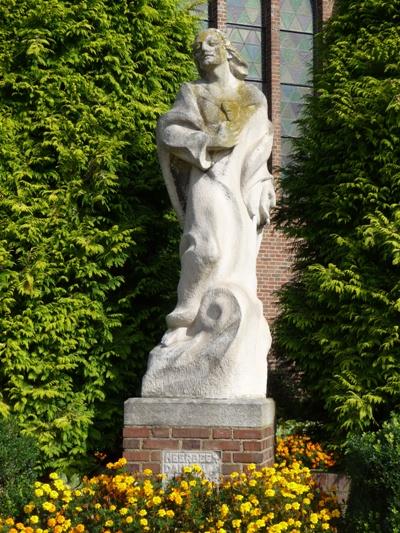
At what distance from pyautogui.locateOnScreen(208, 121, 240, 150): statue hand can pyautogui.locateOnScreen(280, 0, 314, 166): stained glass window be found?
846 centimetres

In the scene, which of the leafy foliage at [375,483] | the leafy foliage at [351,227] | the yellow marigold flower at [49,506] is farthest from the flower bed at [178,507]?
the leafy foliage at [351,227]

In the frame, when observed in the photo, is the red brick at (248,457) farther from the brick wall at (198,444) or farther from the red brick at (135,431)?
the red brick at (135,431)

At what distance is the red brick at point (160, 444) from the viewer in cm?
528

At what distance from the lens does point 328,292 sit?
7.31 m

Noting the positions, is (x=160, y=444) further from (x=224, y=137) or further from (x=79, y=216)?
(x=79, y=216)

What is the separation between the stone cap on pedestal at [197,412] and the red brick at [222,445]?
0.37 feet

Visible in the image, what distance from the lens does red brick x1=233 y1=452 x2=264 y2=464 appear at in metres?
5.17

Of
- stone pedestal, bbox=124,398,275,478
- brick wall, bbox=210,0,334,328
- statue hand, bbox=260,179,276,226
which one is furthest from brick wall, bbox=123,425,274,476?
brick wall, bbox=210,0,334,328

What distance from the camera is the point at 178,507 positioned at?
4.65 metres

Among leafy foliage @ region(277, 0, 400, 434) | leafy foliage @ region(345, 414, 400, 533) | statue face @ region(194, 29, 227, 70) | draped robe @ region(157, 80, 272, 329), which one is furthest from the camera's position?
leafy foliage @ region(277, 0, 400, 434)

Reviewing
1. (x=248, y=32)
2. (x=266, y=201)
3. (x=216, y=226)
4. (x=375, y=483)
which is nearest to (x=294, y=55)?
(x=248, y=32)

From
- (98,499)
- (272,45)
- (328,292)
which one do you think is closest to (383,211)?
(328,292)

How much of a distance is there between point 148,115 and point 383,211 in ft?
7.98

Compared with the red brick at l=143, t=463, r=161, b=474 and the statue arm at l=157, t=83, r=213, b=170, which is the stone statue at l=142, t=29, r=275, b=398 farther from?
the red brick at l=143, t=463, r=161, b=474
